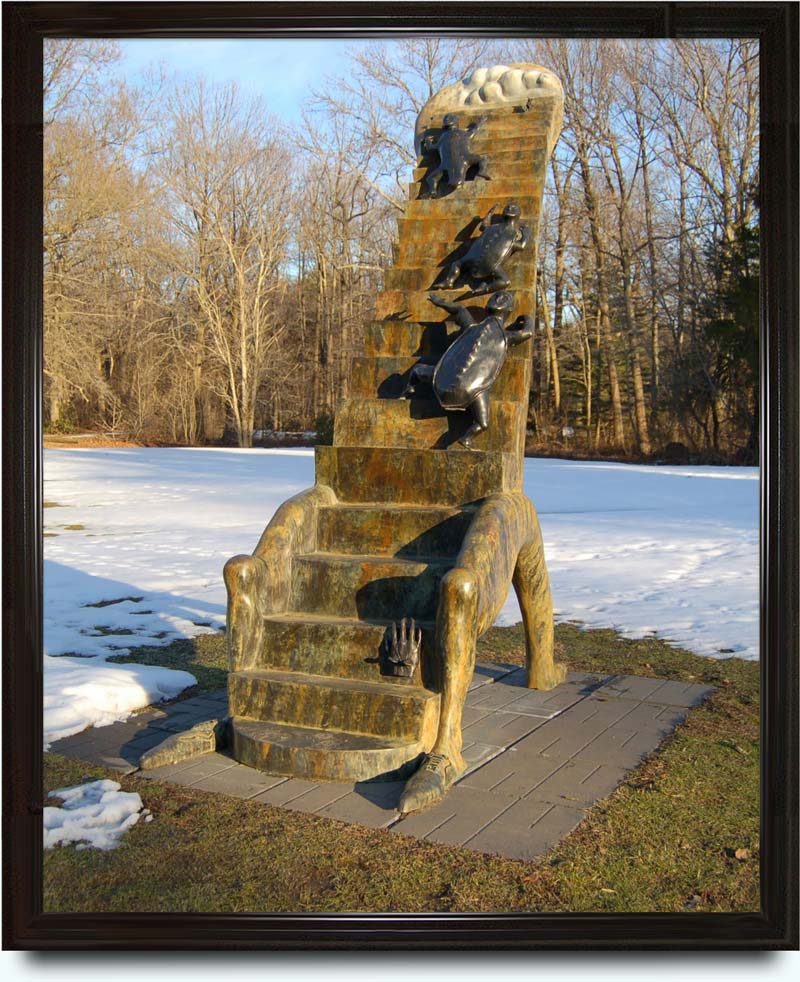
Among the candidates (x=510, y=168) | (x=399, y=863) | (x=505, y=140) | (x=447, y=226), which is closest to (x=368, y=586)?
(x=399, y=863)

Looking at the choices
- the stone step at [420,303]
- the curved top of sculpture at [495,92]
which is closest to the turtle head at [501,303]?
the stone step at [420,303]

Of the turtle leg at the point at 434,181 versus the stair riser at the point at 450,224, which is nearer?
the stair riser at the point at 450,224

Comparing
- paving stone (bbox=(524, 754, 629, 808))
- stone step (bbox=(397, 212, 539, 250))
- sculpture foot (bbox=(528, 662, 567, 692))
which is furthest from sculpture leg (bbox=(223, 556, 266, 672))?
stone step (bbox=(397, 212, 539, 250))

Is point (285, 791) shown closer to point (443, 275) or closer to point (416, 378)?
point (416, 378)

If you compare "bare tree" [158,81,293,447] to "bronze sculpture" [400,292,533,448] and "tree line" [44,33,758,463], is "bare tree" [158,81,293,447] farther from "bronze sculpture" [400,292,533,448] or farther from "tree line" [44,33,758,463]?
"bronze sculpture" [400,292,533,448]

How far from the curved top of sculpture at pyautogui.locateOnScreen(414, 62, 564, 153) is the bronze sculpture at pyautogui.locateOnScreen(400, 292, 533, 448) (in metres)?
2.10

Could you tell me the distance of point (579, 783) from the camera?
4.33 metres

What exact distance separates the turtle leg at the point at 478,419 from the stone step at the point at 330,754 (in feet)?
5.84

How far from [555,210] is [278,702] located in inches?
1002

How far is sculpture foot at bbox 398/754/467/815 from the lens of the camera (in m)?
3.87

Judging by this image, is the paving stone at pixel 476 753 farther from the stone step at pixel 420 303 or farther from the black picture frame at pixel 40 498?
the stone step at pixel 420 303

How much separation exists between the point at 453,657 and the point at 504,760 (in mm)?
708

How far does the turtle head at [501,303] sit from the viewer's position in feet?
18.7

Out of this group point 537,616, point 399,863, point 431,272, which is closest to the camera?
point 399,863
